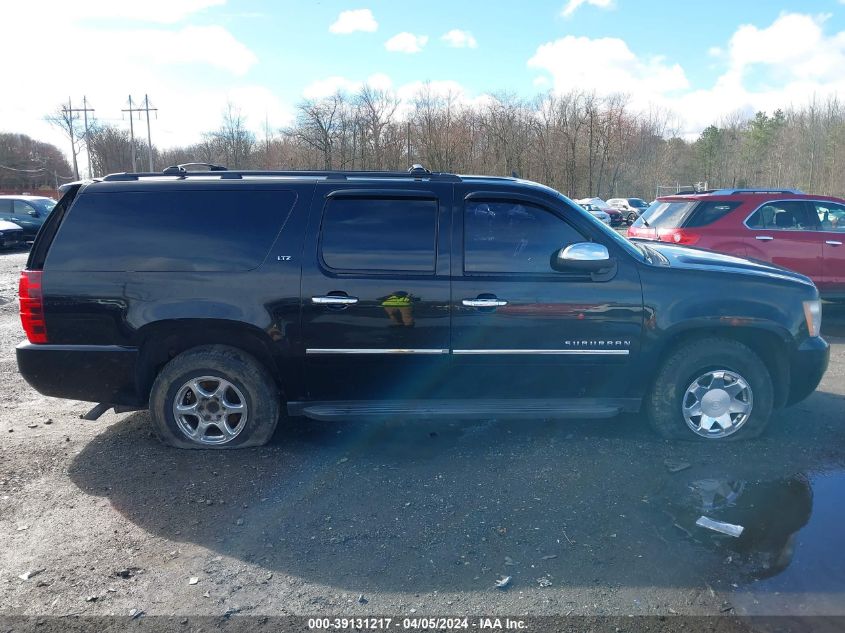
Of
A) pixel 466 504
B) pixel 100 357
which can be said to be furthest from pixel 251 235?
pixel 466 504

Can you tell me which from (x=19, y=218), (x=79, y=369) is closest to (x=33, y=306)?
(x=79, y=369)

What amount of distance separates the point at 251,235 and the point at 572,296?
7.55 feet

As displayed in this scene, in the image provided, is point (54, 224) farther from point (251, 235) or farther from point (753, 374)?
point (753, 374)

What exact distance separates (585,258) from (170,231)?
2.90m

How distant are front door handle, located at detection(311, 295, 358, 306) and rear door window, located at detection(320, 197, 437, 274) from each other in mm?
198

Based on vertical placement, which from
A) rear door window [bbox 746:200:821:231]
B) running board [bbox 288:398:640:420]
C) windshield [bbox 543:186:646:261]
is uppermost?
rear door window [bbox 746:200:821:231]

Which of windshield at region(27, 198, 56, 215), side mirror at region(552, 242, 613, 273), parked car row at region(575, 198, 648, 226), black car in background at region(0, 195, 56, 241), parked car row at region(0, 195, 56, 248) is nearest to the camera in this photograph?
side mirror at region(552, 242, 613, 273)

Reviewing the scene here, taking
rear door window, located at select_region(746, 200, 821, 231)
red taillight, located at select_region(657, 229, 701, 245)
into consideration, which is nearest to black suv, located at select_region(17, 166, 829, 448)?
red taillight, located at select_region(657, 229, 701, 245)

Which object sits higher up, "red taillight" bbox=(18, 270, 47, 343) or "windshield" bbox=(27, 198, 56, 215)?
"windshield" bbox=(27, 198, 56, 215)

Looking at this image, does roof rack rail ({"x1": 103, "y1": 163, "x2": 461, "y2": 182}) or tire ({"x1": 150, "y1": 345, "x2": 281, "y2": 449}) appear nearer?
tire ({"x1": 150, "y1": 345, "x2": 281, "y2": 449})

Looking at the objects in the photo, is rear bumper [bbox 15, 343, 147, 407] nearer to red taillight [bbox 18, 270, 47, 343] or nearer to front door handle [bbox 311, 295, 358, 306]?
red taillight [bbox 18, 270, 47, 343]

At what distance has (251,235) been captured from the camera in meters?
4.41

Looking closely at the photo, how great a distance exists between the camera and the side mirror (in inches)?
169

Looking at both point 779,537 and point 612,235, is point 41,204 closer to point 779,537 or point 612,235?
point 612,235
